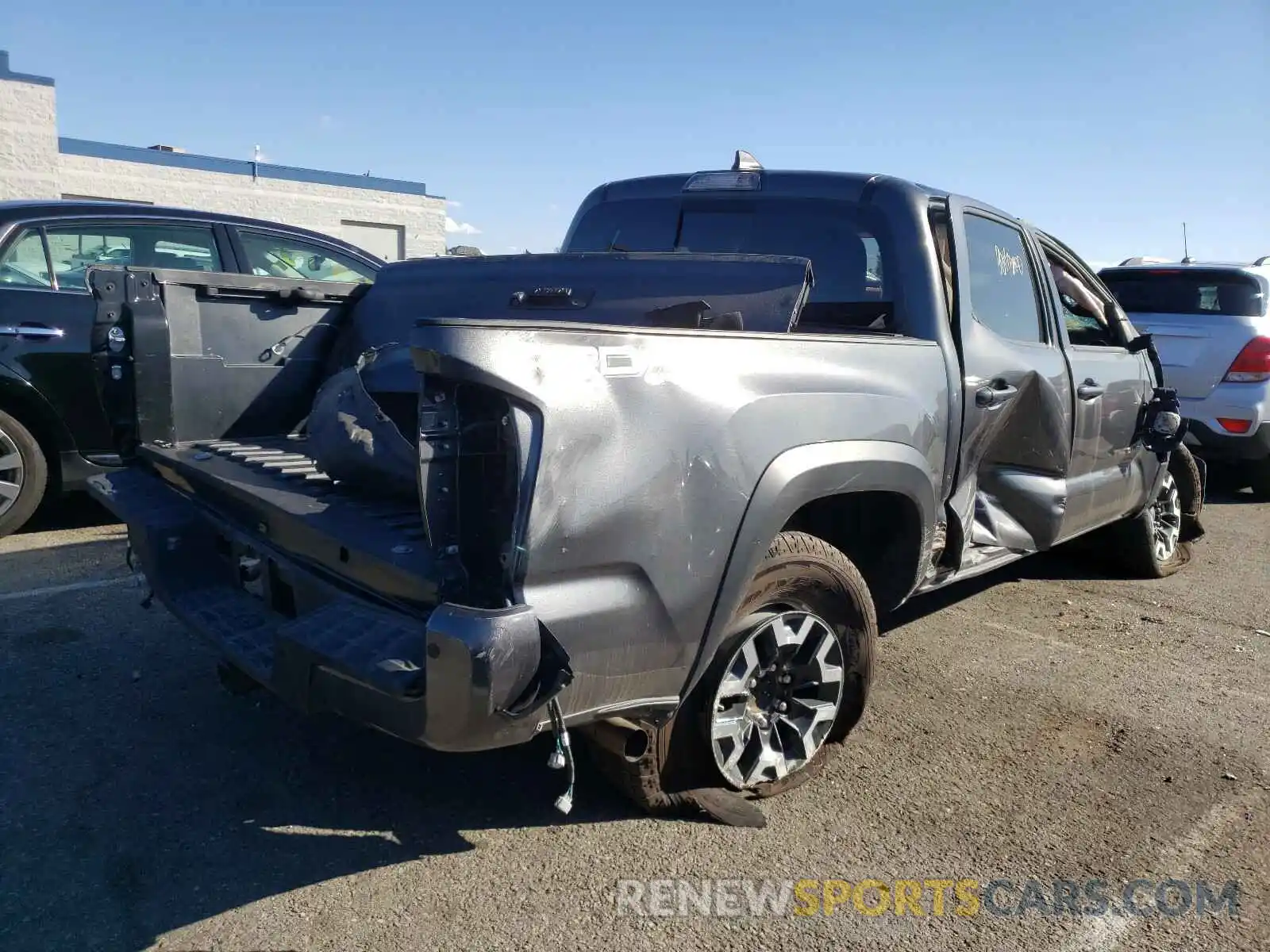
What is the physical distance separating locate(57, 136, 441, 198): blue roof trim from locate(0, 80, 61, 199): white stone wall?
882 mm

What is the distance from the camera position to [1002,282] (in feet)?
13.6

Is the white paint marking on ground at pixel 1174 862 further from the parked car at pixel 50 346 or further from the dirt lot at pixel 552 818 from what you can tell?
the parked car at pixel 50 346

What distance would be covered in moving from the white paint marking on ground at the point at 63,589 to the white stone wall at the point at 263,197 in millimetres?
17618

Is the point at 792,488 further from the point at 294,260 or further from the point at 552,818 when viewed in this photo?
the point at 294,260

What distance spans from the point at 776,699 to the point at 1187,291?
6812 mm

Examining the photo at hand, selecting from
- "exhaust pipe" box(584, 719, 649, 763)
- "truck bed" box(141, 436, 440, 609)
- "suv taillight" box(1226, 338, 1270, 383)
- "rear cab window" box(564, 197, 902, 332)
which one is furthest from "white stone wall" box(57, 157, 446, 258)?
"exhaust pipe" box(584, 719, 649, 763)

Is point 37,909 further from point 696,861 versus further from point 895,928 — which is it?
point 895,928

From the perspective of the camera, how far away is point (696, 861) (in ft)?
9.07

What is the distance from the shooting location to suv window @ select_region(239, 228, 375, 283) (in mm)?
6445

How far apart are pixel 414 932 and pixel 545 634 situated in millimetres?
878

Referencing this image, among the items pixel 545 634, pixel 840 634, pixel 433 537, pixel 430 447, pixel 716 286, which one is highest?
pixel 716 286

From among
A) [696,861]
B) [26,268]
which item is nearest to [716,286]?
[696,861]

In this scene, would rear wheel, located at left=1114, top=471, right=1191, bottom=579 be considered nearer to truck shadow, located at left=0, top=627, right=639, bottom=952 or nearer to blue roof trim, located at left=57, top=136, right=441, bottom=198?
truck shadow, located at left=0, top=627, right=639, bottom=952
